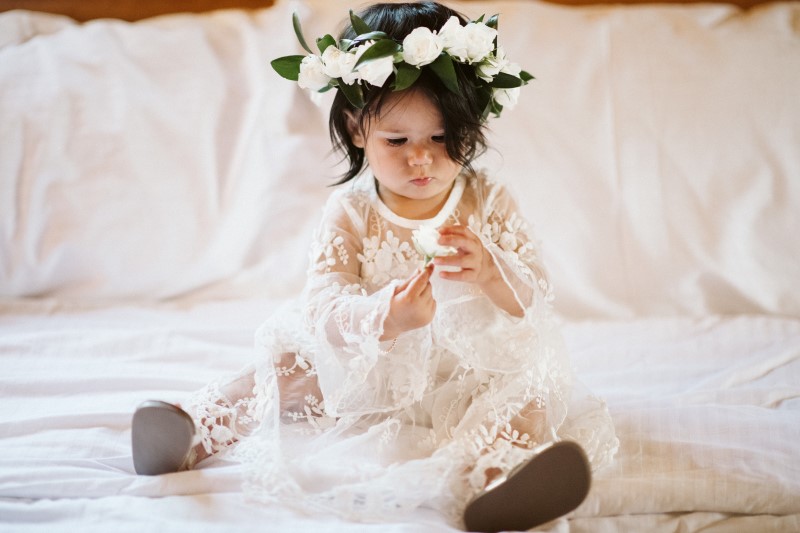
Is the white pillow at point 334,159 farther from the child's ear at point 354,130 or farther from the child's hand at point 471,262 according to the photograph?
the child's hand at point 471,262

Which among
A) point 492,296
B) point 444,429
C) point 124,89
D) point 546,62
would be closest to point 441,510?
point 444,429

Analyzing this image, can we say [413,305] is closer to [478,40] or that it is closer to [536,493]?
[536,493]

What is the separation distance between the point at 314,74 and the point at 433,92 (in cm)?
18

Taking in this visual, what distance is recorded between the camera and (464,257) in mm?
1009

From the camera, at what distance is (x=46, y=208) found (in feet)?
5.07

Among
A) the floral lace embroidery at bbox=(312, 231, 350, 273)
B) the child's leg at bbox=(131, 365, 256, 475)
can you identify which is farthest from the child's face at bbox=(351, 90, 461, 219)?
the child's leg at bbox=(131, 365, 256, 475)

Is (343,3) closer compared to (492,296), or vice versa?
(492,296)

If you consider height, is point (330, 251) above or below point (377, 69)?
below

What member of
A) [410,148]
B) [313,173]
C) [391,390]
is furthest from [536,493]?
[313,173]

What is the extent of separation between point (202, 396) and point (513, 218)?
0.55 metres

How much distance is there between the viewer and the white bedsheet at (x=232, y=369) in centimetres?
98

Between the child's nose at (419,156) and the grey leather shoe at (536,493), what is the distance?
1.44 feet

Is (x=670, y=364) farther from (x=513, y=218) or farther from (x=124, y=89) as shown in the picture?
(x=124, y=89)

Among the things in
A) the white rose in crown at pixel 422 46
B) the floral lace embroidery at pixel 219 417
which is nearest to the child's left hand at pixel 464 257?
the white rose in crown at pixel 422 46
